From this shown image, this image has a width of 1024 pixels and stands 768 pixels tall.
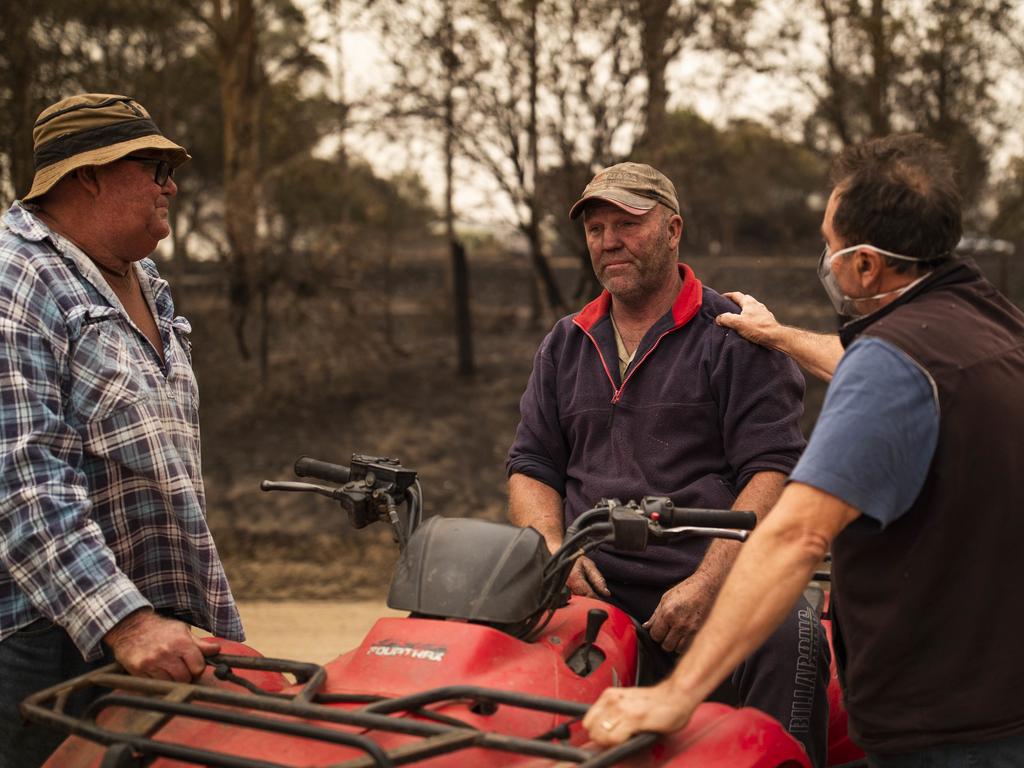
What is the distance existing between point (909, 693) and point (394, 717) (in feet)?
3.38

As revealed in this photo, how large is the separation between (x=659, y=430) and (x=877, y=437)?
121 cm

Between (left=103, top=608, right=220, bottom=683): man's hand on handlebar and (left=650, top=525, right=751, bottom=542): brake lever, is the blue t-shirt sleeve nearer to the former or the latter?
(left=650, top=525, right=751, bottom=542): brake lever

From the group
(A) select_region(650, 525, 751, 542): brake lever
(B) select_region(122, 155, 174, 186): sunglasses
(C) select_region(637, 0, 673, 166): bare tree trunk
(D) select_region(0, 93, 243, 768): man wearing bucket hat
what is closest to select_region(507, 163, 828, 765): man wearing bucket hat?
(A) select_region(650, 525, 751, 542): brake lever

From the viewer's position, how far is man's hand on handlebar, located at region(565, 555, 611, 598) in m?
3.21

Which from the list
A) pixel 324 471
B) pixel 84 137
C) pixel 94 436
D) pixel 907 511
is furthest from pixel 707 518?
pixel 84 137

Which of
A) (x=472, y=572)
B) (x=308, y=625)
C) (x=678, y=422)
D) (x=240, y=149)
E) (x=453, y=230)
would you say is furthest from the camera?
(x=240, y=149)

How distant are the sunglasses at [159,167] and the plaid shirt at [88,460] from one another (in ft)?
A: 0.99

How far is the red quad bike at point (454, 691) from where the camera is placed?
7.00 ft

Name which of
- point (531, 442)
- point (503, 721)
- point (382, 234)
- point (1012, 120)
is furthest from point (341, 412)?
point (503, 721)

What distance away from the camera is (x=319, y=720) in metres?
2.15

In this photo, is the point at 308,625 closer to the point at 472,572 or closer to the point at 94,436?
the point at 94,436

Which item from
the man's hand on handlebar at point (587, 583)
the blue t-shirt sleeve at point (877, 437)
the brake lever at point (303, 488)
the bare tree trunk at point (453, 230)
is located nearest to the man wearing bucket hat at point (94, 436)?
the brake lever at point (303, 488)

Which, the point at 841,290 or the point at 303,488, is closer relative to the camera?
the point at 841,290

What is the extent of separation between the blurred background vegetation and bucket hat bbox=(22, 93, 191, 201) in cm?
542
